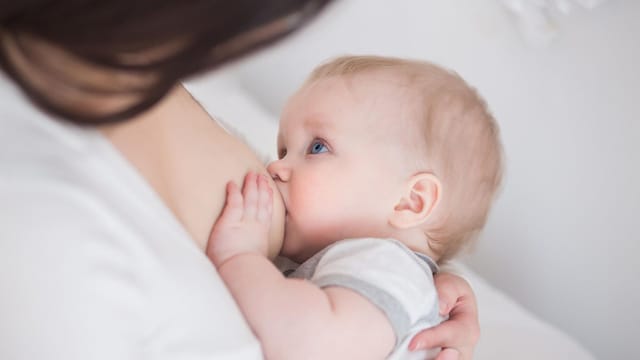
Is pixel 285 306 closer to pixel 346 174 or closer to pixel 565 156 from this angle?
pixel 346 174

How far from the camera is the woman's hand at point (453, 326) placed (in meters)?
0.92

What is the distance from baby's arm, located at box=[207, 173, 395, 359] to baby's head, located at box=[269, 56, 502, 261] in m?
0.13

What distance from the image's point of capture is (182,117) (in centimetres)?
81

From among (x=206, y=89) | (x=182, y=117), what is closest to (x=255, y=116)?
(x=206, y=89)

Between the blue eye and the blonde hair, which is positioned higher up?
the blue eye

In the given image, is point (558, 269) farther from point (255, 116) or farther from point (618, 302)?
point (255, 116)

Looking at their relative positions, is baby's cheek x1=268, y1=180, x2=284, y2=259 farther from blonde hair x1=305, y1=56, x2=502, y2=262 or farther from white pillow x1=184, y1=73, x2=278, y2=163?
white pillow x1=184, y1=73, x2=278, y2=163

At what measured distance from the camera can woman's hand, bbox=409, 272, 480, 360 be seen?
3.01 ft

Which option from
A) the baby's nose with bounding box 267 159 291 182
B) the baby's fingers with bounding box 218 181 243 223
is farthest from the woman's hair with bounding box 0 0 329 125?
the baby's nose with bounding box 267 159 291 182

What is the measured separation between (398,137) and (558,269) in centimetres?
75

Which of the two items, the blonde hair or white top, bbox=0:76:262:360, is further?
the blonde hair

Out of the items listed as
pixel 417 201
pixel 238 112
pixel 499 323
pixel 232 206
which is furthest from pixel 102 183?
pixel 238 112

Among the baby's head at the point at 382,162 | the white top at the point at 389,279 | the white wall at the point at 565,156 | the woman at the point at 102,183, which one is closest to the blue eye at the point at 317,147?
the baby's head at the point at 382,162

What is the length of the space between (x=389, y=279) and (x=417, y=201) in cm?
15
